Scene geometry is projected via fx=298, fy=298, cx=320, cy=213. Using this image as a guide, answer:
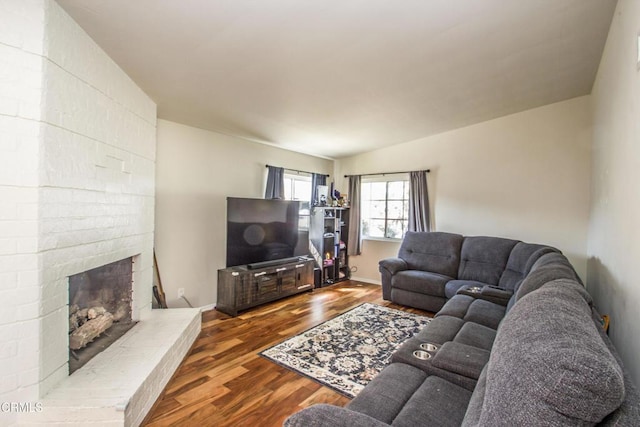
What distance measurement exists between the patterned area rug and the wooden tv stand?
939mm

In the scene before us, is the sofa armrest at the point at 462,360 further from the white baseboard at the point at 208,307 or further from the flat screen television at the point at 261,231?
the white baseboard at the point at 208,307

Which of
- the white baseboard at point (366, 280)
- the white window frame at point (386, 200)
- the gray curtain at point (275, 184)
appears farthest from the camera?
the white baseboard at point (366, 280)

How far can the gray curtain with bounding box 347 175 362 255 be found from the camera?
17.9ft

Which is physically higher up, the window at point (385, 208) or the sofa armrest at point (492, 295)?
the window at point (385, 208)

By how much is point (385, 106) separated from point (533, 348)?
9.95 ft

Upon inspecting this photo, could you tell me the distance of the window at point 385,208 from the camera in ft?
16.7

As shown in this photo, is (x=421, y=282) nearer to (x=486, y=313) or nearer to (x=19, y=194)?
(x=486, y=313)

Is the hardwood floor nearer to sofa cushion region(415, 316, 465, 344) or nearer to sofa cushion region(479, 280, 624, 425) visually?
sofa cushion region(415, 316, 465, 344)

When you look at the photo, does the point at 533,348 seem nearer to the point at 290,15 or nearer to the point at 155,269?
the point at 290,15

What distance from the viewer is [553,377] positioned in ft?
2.06

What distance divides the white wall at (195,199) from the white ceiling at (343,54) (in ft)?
1.04

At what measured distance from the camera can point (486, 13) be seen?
1877mm

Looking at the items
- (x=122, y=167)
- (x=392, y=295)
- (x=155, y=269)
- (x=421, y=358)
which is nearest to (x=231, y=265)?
(x=155, y=269)

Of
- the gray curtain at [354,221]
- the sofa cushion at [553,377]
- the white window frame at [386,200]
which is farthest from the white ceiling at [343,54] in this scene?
the gray curtain at [354,221]
